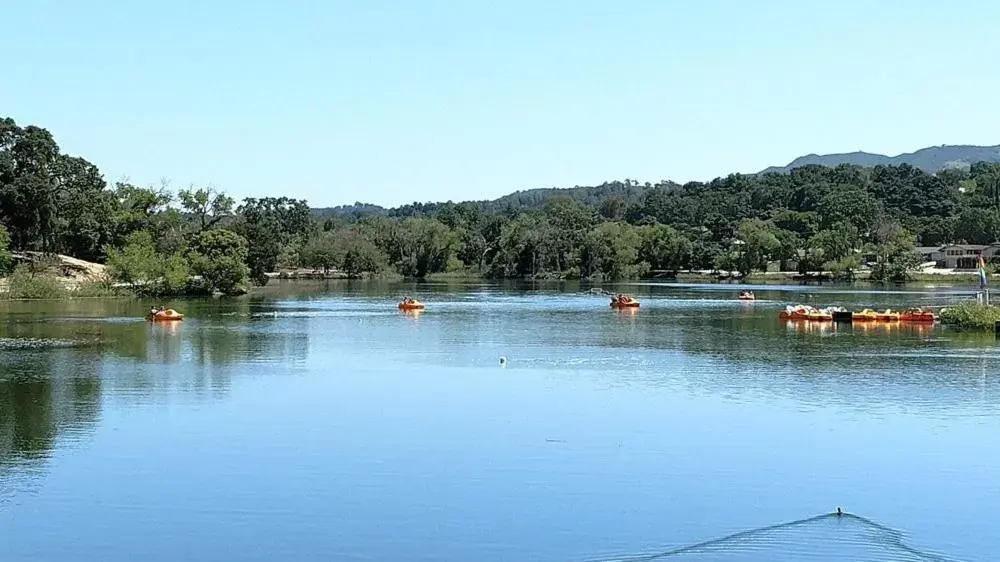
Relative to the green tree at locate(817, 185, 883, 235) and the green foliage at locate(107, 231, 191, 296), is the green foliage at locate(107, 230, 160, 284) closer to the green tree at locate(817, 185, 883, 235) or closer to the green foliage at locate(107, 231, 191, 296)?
the green foliage at locate(107, 231, 191, 296)

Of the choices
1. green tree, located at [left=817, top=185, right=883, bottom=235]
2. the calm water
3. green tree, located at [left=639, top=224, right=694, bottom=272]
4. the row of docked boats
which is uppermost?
green tree, located at [left=817, top=185, right=883, bottom=235]

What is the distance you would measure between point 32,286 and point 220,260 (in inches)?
597

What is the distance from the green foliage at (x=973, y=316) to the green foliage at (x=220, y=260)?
5674 cm

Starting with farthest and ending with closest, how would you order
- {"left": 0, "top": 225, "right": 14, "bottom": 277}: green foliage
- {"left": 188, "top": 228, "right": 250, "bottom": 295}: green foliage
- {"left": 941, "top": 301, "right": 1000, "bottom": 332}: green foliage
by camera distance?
{"left": 188, "top": 228, "right": 250, "bottom": 295}: green foliage
{"left": 0, "top": 225, "right": 14, "bottom": 277}: green foliage
{"left": 941, "top": 301, "right": 1000, "bottom": 332}: green foliage

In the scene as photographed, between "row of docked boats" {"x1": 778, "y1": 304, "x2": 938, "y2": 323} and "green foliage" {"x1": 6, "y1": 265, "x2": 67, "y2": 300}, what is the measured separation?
176 feet

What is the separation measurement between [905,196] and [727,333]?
128561 millimetres

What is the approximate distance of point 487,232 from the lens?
7028 inches

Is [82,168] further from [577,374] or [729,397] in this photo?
[729,397]

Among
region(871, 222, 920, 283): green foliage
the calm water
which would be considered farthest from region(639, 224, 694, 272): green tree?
the calm water

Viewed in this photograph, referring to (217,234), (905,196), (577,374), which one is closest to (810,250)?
(905,196)

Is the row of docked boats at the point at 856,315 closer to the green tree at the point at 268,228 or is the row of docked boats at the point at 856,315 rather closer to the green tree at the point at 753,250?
the green tree at the point at 268,228

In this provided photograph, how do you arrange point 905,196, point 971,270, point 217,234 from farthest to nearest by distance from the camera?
point 905,196 → point 971,270 → point 217,234

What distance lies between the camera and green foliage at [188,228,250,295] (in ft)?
293

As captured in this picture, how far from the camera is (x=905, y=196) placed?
16975 cm
